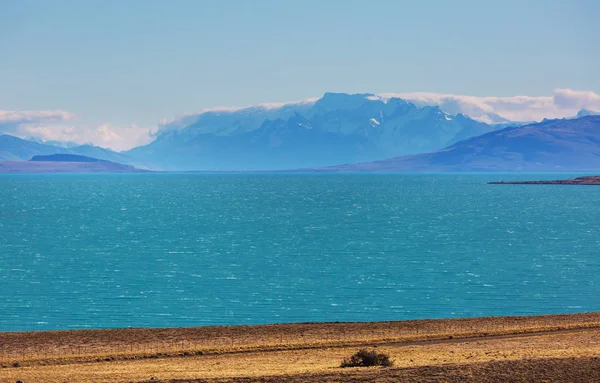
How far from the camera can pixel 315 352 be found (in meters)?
37.6

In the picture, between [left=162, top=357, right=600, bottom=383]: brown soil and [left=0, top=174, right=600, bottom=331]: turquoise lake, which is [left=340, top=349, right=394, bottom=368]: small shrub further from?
[left=0, top=174, right=600, bottom=331]: turquoise lake

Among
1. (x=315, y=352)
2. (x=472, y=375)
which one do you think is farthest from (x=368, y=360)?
(x=315, y=352)

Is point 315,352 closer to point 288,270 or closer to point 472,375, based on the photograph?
point 472,375

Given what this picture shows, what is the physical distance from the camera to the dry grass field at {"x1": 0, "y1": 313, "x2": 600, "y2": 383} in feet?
Answer: 96.9

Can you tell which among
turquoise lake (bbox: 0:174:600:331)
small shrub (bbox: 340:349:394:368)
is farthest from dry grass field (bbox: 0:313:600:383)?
turquoise lake (bbox: 0:174:600:331)

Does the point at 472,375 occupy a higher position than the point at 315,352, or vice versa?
the point at 472,375

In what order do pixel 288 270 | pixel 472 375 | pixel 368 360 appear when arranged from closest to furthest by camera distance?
pixel 472 375
pixel 368 360
pixel 288 270

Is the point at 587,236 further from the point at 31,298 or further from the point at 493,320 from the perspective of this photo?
the point at 31,298

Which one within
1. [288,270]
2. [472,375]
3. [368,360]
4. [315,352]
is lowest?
[288,270]

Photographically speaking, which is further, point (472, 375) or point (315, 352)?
point (315, 352)

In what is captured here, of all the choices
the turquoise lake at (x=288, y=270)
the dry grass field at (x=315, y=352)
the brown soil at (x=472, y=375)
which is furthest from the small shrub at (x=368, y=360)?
the turquoise lake at (x=288, y=270)

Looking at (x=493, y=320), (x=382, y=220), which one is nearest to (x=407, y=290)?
(x=493, y=320)

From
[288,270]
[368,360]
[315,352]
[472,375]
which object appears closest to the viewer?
[472,375]

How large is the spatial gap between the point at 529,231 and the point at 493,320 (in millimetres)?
78255
